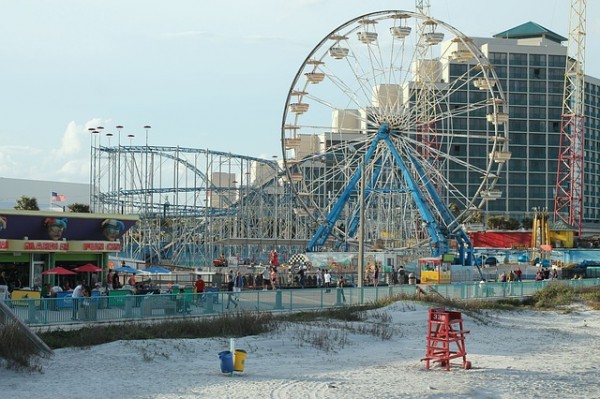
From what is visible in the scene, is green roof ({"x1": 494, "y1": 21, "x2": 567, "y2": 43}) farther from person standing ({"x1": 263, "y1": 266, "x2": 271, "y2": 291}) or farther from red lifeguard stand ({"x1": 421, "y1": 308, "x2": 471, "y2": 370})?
red lifeguard stand ({"x1": 421, "y1": 308, "x2": 471, "y2": 370})

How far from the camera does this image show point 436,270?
49.6 meters

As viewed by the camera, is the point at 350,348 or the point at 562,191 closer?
the point at 350,348

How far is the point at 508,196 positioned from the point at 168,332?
103 metres

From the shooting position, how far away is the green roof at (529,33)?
12938 cm

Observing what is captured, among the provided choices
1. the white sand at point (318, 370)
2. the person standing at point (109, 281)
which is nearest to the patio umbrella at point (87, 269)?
the person standing at point (109, 281)

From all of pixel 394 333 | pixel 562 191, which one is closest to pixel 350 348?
pixel 394 333

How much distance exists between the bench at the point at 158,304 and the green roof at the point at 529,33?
360 ft

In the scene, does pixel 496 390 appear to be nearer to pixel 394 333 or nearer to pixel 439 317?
pixel 439 317

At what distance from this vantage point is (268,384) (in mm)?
19922

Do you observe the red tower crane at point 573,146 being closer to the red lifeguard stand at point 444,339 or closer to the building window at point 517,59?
the building window at point 517,59

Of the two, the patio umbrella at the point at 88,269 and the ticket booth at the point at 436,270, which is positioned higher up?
the patio umbrella at the point at 88,269

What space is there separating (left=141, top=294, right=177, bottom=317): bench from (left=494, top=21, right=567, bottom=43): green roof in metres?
110

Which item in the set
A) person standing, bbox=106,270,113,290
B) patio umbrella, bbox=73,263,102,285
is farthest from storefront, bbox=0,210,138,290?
person standing, bbox=106,270,113,290

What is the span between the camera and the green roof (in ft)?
424
